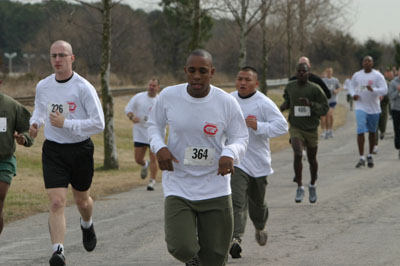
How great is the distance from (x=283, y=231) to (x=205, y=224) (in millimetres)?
3772

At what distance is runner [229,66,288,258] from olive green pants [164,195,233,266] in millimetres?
1977

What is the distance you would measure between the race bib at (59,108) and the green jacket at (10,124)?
0.53m

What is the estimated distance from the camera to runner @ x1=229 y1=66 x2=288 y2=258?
25.4ft

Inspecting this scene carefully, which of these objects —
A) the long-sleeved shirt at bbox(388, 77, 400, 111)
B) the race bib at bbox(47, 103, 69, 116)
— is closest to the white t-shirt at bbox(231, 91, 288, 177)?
the race bib at bbox(47, 103, 69, 116)

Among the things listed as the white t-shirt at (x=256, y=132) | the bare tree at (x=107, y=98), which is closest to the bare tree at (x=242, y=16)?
the bare tree at (x=107, y=98)

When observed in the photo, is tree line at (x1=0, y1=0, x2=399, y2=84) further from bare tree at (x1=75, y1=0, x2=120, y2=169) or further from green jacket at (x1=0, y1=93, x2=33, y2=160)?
green jacket at (x1=0, y1=93, x2=33, y2=160)

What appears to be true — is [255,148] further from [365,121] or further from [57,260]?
[365,121]

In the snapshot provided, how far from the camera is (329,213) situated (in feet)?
34.5

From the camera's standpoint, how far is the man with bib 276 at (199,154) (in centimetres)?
551

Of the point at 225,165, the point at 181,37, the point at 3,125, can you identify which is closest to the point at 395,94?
the point at 3,125

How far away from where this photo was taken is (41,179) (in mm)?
16094

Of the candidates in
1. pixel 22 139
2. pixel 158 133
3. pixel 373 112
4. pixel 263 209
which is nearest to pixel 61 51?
pixel 22 139

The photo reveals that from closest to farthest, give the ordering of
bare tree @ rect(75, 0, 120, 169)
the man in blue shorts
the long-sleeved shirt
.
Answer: the man in blue shorts, the long-sleeved shirt, bare tree @ rect(75, 0, 120, 169)

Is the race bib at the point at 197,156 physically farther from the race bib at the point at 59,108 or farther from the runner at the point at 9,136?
the runner at the point at 9,136
